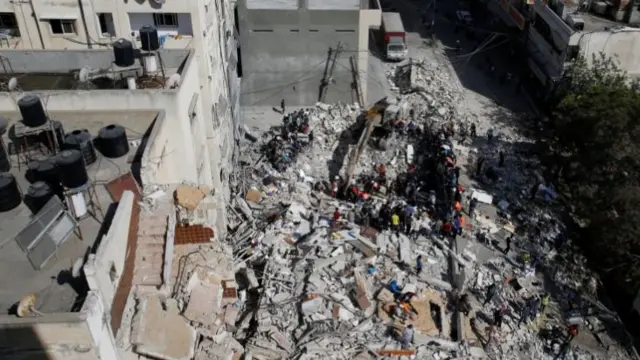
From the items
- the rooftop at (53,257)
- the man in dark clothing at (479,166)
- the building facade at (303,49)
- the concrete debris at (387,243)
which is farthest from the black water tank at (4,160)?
the man in dark clothing at (479,166)

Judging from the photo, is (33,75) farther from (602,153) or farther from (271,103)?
(602,153)

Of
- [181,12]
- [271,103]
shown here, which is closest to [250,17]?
[271,103]

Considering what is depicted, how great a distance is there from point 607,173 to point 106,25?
2161cm

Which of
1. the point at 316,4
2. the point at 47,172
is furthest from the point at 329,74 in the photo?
the point at 47,172

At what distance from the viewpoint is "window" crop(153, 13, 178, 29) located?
65.2 feet

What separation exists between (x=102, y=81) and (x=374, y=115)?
57.0 feet

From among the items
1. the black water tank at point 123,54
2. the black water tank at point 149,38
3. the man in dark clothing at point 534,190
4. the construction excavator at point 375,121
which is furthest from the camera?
the construction excavator at point 375,121

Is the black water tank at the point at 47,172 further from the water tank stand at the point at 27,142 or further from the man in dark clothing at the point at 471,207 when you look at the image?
the man in dark clothing at the point at 471,207

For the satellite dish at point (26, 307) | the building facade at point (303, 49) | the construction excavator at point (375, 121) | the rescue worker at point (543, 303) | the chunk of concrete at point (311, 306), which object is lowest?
the rescue worker at point (543, 303)

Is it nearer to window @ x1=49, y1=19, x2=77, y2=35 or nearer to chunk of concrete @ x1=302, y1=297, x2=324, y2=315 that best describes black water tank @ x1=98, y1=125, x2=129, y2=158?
window @ x1=49, y1=19, x2=77, y2=35

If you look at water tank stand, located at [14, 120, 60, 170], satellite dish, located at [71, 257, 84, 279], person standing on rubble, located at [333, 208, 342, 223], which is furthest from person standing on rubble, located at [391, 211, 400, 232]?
satellite dish, located at [71, 257, 84, 279]

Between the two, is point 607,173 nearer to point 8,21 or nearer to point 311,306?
point 311,306

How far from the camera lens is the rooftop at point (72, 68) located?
16609 mm

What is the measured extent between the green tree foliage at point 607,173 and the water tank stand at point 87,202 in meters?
20.1
